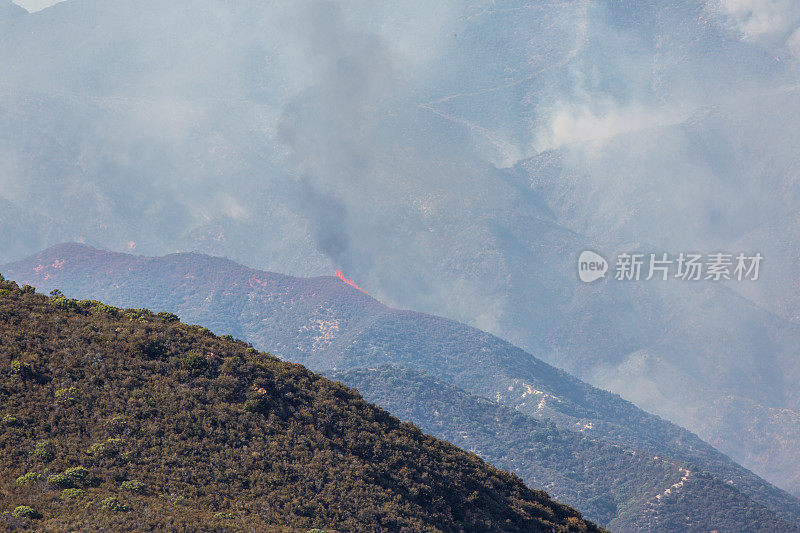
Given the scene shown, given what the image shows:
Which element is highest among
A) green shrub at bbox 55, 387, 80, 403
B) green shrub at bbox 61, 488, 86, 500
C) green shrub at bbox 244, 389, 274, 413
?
green shrub at bbox 244, 389, 274, 413

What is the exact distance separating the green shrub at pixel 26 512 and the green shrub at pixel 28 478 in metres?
2.28

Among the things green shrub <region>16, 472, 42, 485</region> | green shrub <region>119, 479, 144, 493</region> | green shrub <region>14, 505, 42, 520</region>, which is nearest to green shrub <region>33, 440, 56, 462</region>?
green shrub <region>16, 472, 42, 485</region>

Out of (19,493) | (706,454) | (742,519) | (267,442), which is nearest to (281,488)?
(267,442)

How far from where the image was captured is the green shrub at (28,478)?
103 ft

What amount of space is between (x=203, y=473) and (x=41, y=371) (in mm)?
11868

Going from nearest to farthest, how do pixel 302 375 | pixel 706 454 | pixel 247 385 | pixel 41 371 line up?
pixel 41 371 → pixel 247 385 → pixel 302 375 → pixel 706 454

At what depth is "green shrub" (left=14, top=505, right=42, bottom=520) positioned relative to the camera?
29.1 metres

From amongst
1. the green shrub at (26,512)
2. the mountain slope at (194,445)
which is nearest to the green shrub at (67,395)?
the mountain slope at (194,445)

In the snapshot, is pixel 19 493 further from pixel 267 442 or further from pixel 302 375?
pixel 302 375

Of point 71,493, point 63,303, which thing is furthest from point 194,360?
point 71,493

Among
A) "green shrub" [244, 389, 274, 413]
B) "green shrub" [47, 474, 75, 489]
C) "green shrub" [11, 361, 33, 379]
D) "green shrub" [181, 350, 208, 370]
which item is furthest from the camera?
"green shrub" [181, 350, 208, 370]

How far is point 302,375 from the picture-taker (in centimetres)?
4841

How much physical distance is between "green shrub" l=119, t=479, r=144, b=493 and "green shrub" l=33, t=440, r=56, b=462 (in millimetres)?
4101

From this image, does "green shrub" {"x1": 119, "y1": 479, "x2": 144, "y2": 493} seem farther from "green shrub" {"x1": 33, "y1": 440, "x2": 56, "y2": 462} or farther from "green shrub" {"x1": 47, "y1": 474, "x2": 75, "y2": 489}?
"green shrub" {"x1": 33, "y1": 440, "x2": 56, "y2": 462}
